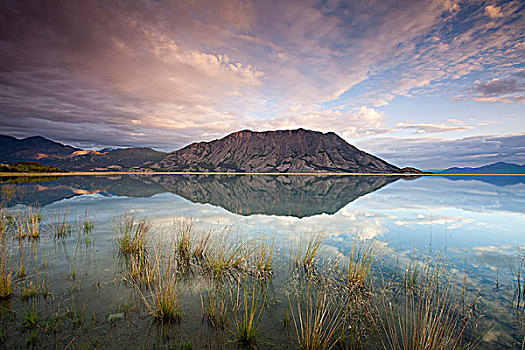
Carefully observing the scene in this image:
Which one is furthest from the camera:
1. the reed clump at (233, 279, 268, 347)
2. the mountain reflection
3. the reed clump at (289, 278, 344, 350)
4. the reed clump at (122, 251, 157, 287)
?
the mountain reflection

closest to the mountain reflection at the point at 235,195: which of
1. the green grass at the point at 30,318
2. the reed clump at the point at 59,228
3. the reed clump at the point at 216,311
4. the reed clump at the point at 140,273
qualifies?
the reed clump at the point at 59,228

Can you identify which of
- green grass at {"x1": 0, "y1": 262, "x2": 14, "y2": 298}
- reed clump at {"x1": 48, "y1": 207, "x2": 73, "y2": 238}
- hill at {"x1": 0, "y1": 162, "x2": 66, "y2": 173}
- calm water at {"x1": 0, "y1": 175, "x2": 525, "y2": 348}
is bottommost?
hill at {"x1": 0, "y1": 162, "x2": 66, "y2": 173}

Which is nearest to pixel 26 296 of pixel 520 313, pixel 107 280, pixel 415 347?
pixel 107 280

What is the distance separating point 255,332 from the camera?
4.21 m

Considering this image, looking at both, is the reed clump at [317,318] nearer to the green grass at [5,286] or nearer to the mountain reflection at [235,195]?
the green grass at [5,286]

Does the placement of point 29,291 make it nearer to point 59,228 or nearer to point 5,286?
point 5,286

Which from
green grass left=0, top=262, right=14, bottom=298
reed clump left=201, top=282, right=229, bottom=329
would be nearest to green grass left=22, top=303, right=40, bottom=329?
green grass left=0, top=262, right=14, bottom=298

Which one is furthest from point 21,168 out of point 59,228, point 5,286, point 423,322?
point 423,322

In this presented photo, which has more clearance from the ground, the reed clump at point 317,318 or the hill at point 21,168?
the reed clump at point 317,318

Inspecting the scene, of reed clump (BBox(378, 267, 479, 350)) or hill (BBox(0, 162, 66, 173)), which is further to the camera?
hill (BBox(0, 162, 66, 173))

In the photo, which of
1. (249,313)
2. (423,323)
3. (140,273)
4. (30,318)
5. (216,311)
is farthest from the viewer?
(140,273)

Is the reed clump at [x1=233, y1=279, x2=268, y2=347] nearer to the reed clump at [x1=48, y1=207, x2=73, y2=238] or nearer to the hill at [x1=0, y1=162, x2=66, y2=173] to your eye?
the reed clump at [x1=48, y1=207, x2=73, y2=238]

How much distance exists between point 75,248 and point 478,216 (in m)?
23.5

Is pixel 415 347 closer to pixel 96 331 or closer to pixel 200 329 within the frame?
pixel 200 329
